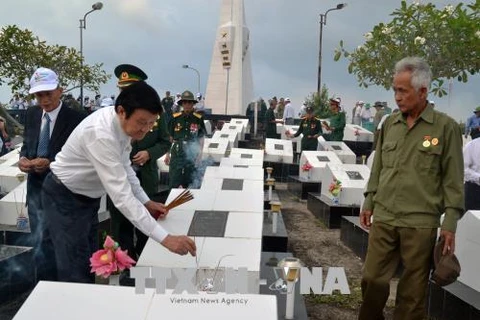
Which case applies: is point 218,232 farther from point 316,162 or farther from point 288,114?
point 288,114

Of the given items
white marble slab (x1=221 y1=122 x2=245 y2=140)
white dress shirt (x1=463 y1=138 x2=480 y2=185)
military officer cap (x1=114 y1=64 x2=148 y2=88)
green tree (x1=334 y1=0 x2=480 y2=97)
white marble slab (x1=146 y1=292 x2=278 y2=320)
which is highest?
green tree (x1=334 y1=0 x2=480 y2=97)

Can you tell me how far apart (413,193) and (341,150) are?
10401 millimetres

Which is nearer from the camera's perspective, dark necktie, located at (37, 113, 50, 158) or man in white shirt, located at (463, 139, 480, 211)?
dark necktie, located at (37, 113, 50, 158)

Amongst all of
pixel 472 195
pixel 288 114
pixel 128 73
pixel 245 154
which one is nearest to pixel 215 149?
pixel 245 154

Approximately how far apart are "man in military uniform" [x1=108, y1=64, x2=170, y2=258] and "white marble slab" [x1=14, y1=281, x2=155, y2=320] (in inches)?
97.9

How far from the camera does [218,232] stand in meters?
4.48

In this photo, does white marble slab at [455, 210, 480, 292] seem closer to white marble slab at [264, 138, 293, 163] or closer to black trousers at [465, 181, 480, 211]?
black trousers at [465, 181, 480, 211]

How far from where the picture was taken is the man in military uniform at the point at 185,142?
8.27 metres

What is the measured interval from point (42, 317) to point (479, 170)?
5.98m

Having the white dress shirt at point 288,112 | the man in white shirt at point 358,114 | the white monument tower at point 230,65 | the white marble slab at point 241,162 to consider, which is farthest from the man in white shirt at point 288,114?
the white marble slab at point 241,162

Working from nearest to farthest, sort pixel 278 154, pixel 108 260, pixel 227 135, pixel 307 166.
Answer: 1. pixel 108 260
2. pixel 307 166
3. pixel 278 154
4. pixel 227 135

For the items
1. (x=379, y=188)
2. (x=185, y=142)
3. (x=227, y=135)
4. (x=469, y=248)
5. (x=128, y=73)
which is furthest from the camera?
(x=227, y=135)

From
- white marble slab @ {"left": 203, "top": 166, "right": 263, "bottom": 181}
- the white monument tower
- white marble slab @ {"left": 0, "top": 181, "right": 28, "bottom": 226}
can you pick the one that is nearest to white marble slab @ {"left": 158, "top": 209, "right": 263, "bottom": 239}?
white marble slab @ {"left": 203, "top": 166, "right": 263, "bottom": 181}

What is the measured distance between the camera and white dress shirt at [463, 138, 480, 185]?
667 cm
